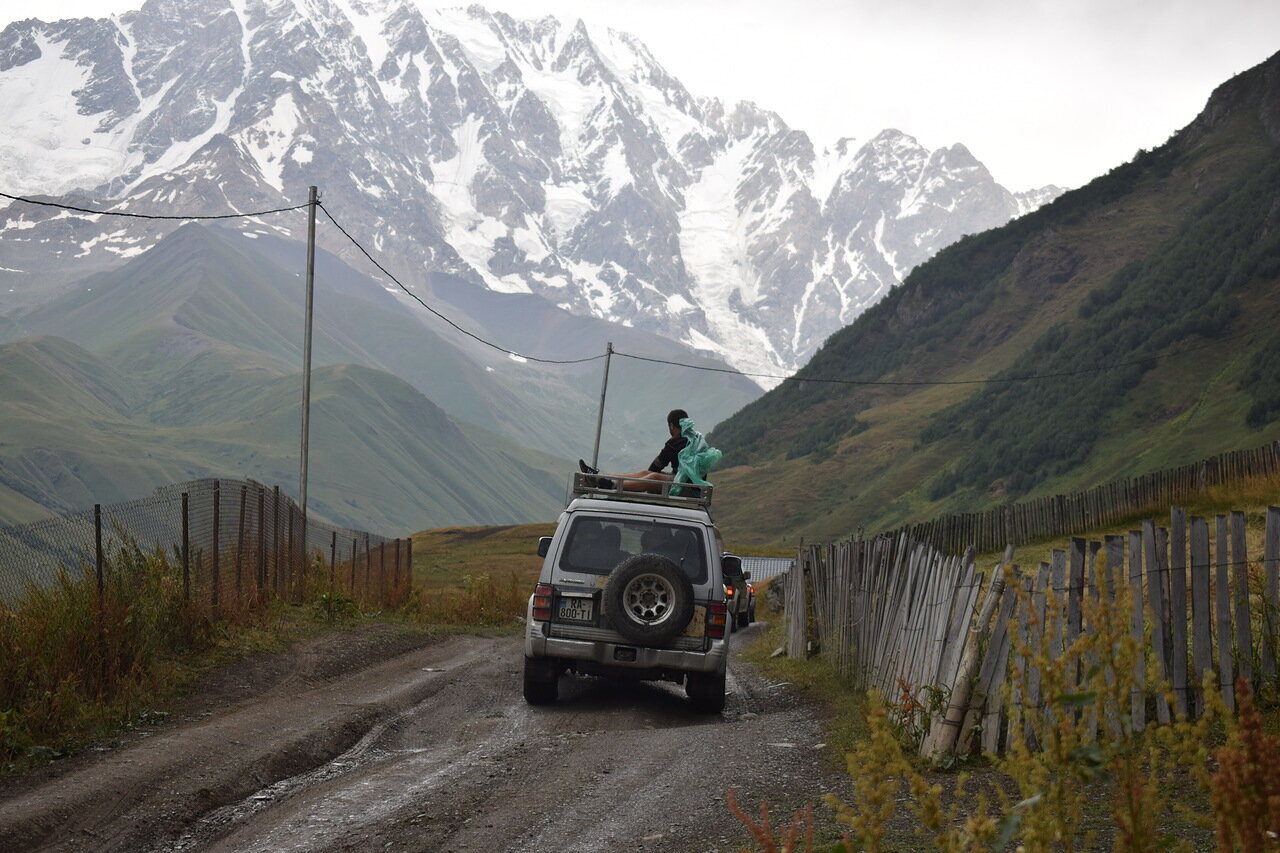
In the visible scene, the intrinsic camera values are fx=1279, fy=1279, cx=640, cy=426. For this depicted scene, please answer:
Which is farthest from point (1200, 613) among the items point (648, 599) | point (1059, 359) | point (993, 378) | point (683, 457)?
point (993, 378)

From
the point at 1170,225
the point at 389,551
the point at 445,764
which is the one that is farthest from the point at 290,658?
the point at 1170,225

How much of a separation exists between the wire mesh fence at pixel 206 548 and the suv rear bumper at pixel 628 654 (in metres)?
4.51

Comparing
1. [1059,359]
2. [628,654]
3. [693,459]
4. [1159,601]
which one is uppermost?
[1059,359]

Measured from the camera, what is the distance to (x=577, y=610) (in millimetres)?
13422

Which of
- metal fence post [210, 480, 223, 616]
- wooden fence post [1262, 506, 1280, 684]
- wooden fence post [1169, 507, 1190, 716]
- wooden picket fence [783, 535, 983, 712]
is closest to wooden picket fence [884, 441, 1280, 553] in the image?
wooden picket fence [783, 535, 983, 712]

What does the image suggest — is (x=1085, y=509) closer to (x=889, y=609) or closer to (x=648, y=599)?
(x=889, y=609)

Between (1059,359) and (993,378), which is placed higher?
(1059,359)

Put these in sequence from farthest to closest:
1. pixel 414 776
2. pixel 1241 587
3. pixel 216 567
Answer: pixel 216 567 → pixel 414 776 → pixel 1241 587

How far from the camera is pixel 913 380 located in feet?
466

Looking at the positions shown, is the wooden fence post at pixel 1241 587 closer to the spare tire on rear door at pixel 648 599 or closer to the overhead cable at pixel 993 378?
the spare tire on rear door at pixel 648 599

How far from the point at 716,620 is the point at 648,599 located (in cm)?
76

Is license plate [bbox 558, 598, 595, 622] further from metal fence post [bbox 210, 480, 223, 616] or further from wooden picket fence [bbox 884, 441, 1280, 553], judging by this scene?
wooden picket fence [bbox 884, 441, 1280, 553]

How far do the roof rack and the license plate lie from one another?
1503mm

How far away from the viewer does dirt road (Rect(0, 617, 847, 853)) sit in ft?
24.2
